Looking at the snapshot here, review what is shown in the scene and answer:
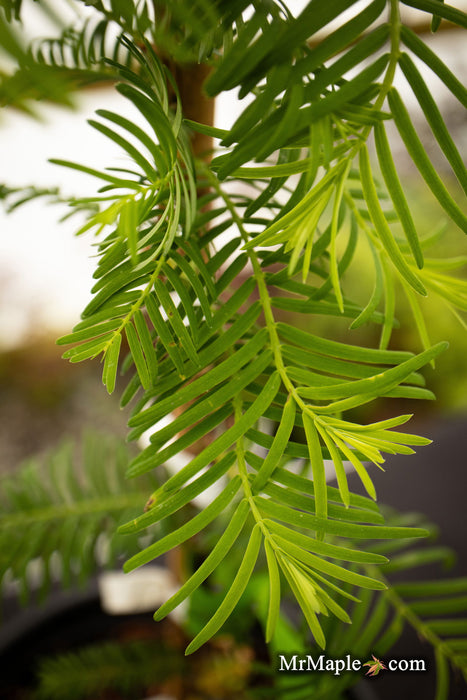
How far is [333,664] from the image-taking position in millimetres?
276

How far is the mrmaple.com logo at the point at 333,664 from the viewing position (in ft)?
0.86

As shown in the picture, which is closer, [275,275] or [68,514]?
[275,275]

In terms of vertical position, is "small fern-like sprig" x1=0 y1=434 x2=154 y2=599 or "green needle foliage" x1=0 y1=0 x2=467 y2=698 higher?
"green needle foliage" x1=0 y1=0 x2=467 y2=698

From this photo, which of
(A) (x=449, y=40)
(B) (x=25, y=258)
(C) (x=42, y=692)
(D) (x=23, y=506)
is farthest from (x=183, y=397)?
(A) (x=449, y=40)

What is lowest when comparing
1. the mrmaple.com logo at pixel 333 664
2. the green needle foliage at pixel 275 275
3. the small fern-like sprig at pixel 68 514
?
the mrmaple.com logo at pixel 333 664

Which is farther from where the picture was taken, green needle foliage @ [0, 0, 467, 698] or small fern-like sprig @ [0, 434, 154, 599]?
small fern-like sprig @ [0, 434, 154, 599]

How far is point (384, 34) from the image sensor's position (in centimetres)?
12

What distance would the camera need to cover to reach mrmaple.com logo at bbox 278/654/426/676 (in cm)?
26

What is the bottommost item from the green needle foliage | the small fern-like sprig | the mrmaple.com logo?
the mrmaple.com logo

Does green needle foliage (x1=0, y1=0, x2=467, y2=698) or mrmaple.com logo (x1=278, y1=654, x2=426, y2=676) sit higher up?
green needle foliage (x1=0, y1=0, x2=467, y2=698)

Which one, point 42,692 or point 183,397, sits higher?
point 183,397

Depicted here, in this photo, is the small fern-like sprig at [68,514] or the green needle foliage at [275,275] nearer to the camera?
the green needle foliage at [275,275]

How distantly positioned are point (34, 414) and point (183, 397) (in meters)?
1.35

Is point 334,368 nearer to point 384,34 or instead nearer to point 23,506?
point 384,34
